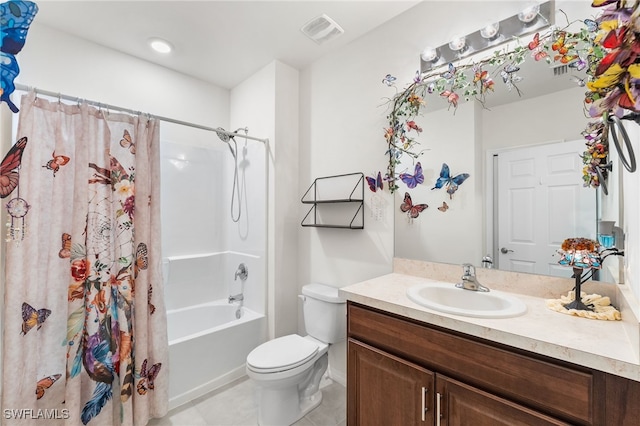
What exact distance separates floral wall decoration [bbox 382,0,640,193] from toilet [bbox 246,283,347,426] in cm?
94

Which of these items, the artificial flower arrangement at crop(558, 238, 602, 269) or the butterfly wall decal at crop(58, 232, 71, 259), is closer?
the artificial flower arrangement at crop(558, 238, 602, 269)

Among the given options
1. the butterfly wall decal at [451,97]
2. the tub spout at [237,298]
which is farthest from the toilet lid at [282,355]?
the butterfly wall decal at [451,97]

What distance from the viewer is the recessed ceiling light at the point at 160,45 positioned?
2.15 m

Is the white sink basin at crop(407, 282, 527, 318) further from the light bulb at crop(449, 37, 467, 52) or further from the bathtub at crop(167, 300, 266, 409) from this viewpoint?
the bathtub at crop(167, 300, 266, 409)

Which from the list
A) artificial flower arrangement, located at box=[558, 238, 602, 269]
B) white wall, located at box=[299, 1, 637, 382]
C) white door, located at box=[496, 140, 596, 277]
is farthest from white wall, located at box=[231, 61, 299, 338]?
artificial flower arrangement, located at box=[558, 238, 602, 269]

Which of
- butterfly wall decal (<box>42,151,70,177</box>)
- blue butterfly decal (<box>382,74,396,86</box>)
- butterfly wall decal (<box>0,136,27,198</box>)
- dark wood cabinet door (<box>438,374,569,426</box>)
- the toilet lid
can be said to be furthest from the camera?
blue butterfly decal (<box>382,74,396,86</box>)

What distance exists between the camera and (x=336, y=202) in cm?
212

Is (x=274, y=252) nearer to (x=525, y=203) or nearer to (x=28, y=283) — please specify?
(x=28, y=283)

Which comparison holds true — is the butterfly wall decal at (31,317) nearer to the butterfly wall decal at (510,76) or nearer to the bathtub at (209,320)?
→ the bathtub at (209,320)

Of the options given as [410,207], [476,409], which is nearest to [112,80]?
[410,207]

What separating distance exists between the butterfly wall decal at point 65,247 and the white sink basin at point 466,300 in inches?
70.7

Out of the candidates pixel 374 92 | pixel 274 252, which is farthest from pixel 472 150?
pixel 274 252

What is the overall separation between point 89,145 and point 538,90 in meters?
2.35

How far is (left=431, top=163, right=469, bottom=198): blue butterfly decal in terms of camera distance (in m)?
1.56
